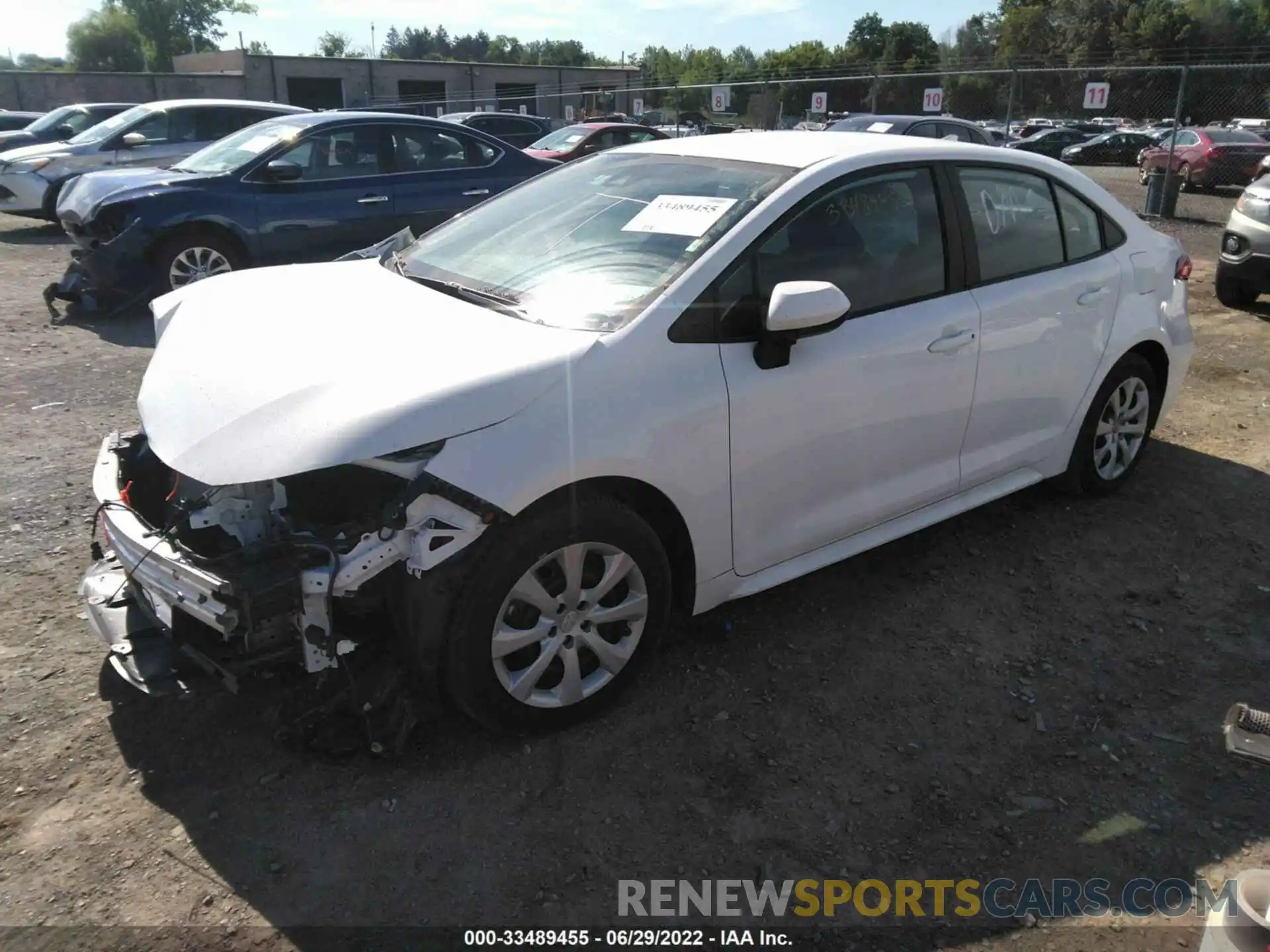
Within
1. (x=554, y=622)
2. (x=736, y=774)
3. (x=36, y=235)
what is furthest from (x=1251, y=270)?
(x=36, y=235)

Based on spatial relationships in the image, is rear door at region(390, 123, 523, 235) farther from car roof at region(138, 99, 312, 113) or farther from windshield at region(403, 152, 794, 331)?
windshield at region(403, 152, 794, 331)

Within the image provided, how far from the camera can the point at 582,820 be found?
8.89 feet

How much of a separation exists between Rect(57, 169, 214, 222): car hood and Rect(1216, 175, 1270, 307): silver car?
871cm

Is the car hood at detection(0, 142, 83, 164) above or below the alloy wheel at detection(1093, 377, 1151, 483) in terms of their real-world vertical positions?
above

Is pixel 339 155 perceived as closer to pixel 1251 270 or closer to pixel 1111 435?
pixel 1111 435

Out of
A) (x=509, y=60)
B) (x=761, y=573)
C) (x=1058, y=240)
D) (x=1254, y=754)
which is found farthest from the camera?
(x=509, y=60)

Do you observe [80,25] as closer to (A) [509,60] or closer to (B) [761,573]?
(A) [509,60]

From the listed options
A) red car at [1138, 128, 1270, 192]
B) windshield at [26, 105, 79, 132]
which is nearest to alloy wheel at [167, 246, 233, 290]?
windshield at [26, 105, 79, 132]

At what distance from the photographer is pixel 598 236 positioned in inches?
135

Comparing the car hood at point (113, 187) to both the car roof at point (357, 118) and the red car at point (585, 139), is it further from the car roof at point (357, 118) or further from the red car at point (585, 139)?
the red car at point (585, 139)

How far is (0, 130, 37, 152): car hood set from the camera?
16.0 metres

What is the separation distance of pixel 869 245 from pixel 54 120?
59.9 ft

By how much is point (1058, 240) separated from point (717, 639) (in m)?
Result: 2.35

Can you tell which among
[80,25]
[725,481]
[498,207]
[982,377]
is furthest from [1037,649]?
[80,25]
